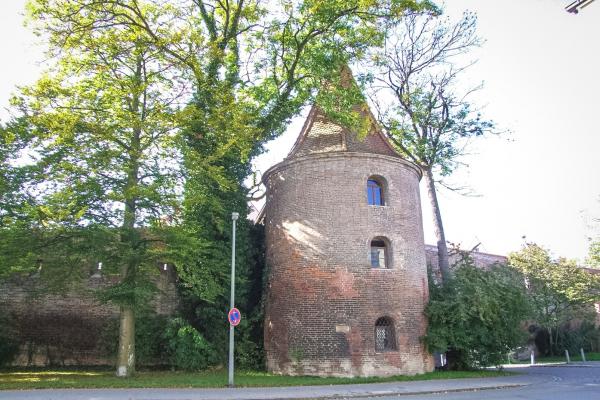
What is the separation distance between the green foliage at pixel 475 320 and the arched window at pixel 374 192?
4.87 m

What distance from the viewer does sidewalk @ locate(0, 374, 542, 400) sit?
40.1 feet

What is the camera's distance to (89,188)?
50.6 feet

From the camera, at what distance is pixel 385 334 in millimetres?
18562

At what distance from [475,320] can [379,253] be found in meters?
Answer: 5.01

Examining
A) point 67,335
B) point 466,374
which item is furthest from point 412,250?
point 67,335

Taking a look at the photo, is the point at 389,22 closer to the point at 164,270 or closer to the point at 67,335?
the point at 164,270

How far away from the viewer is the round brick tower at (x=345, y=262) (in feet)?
58.0

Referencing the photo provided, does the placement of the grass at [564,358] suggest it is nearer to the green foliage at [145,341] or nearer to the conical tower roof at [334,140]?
the conical tower roof at [334,140]

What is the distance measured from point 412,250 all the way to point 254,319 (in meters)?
7.67

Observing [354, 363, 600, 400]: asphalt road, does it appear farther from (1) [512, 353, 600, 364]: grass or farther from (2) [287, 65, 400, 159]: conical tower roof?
(1) [512, 353, 600, 364]: grass

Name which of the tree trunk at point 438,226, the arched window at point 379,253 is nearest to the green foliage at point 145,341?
the arched window at point 379,253

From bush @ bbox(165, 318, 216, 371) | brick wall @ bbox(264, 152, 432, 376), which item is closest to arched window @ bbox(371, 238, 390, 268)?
brick wall @ bbox(264, 152, 432, 376)

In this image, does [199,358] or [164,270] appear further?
[164,270]

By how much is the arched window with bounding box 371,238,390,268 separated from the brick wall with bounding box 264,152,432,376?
405 millimetres
